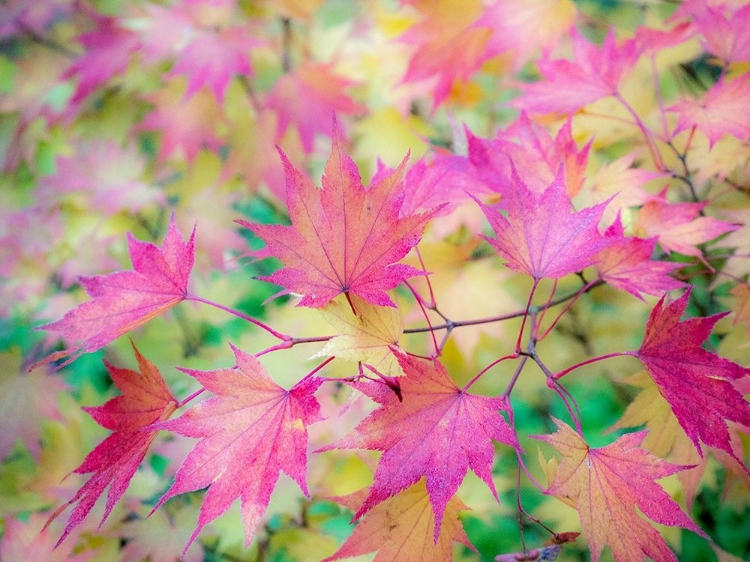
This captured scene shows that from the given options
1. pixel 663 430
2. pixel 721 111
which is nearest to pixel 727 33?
pixel 721 111

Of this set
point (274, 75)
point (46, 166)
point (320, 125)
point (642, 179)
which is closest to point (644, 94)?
point (642, 179)

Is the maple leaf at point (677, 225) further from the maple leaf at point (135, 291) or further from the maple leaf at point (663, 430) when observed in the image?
the maple leaf at point (135, 291)

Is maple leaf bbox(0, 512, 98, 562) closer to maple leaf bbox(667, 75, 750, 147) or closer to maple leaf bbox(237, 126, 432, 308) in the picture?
maple leaf bbox(237, 126, 432, 308)

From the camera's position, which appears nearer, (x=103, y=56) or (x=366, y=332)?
(x=366, y=332)

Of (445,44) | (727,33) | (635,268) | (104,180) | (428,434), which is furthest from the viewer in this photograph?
(104,180)

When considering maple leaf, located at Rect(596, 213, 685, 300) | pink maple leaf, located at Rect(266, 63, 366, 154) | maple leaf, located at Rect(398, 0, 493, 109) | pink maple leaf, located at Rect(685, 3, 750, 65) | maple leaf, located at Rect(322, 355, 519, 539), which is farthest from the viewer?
pink maple leaf, located at Rect(266, 63, 366, 154)

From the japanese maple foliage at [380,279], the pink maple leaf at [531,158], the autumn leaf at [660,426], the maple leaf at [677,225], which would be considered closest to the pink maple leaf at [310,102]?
the japanese maple foliage at [380,279]

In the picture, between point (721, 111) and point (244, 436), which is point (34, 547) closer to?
point (244, 436)

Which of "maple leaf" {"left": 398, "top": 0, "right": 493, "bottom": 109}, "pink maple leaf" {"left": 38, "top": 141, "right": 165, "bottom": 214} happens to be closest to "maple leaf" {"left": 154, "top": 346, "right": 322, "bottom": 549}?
"maple leaf" {"left": 398, "top": 0, "right": 493, "bottom": 109}
